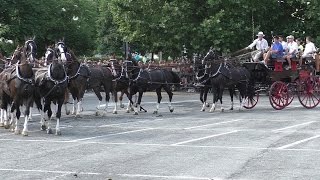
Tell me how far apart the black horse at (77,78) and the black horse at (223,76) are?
4671 millimetres

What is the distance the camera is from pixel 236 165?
33.2 ft

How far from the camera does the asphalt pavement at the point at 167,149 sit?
9508mm

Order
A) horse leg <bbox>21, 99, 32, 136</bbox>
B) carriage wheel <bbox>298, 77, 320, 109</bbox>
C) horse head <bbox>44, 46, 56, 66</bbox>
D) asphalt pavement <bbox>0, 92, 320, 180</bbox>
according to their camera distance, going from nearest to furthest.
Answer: asphalt pavement <bbox>0, 92, 320, 180</bbox> → horse leg <bbox>21, 99, 32, 136</bbox> → horse head <bbox>44, 46, 56, 66</bbox> → carriage wheel <bbox>298, 77, 320, 109</bbox>

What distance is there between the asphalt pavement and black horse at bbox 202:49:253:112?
291cm

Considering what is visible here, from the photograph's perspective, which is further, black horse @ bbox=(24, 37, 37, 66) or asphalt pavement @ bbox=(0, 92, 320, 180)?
black horse @ bbox=(24, 37, 37, 66)

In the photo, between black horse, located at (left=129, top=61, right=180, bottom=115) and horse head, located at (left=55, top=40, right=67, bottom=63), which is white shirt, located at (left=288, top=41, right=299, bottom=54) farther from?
horse head, located at (left=55, top=40, right=67, bottom=63)

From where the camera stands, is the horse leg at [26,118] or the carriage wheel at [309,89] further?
the carriage wheel at [309,89]

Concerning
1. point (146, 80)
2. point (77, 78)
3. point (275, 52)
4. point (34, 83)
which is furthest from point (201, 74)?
point (34, 83)

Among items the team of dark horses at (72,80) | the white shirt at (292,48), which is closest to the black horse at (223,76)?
the team of dark horses at (72,80)

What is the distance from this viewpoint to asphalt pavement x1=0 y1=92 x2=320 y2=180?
9.51 metres

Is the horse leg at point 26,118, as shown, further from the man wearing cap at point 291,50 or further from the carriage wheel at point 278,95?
the man wearing cap at point 291,50

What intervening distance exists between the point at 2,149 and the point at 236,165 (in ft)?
16.9

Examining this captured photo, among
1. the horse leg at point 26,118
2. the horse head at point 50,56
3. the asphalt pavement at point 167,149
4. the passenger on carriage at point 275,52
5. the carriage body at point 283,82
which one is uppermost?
the passenger on carriage at point 275,52

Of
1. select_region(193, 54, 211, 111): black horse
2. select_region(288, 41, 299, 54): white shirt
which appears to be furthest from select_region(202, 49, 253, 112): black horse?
select_region(288, 41, 299, 54): white shirt
